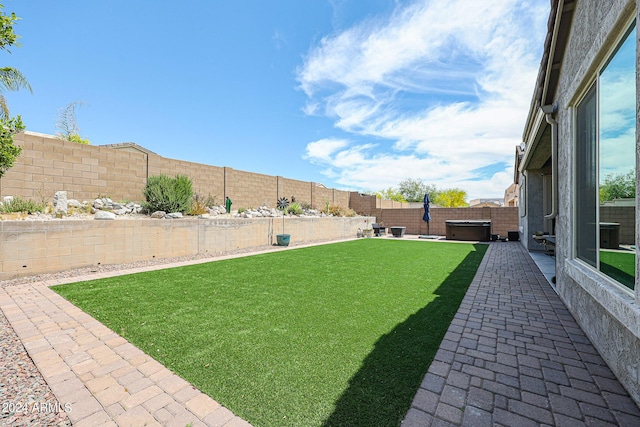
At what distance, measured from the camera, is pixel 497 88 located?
8398 mm

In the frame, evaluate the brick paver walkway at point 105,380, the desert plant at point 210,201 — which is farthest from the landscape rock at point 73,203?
the brick paver walkway at point 105,380

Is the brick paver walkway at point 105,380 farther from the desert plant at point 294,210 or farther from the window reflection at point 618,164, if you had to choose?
the desert plant at point 294,210

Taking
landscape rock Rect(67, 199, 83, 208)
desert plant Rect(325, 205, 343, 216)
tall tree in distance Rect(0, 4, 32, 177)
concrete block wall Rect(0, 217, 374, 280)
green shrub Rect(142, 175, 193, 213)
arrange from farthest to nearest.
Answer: desert plant Rect(325, 205, 343, 216) < green shrub Rect(142, 175, 193, 213) < landscape rock Rect(67, 199, 83, 208) < concrete block wall Rect(0, 217, 374, 280) < tall tree in distance Rect(0, 4, 32, 177)

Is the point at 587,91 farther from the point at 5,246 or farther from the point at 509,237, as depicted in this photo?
the point at 509,237

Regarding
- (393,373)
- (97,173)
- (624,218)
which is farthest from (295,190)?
(624,218)

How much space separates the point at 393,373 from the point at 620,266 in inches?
86.1

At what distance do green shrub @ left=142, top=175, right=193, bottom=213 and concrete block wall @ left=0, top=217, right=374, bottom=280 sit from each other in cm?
109

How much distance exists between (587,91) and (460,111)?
999 centimetres

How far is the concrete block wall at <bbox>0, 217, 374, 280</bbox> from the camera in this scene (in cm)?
550

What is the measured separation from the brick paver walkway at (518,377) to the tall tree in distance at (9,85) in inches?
257

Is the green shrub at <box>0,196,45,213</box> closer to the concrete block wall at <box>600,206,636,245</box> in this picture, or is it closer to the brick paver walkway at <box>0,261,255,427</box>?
the brick paver walkway at <box>0,261,255,427</box>

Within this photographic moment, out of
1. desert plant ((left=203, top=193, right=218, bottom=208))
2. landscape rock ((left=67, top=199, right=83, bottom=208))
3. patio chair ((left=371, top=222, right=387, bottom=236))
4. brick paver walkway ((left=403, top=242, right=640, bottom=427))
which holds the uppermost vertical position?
desert plant ((left=203, top=193, right=218, bottom=208))

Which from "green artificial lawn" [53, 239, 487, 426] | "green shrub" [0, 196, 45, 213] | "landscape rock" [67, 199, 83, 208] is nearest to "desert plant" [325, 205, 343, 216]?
"green artificial lawn" [53, 239, 487, 426]

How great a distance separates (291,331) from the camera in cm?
315
